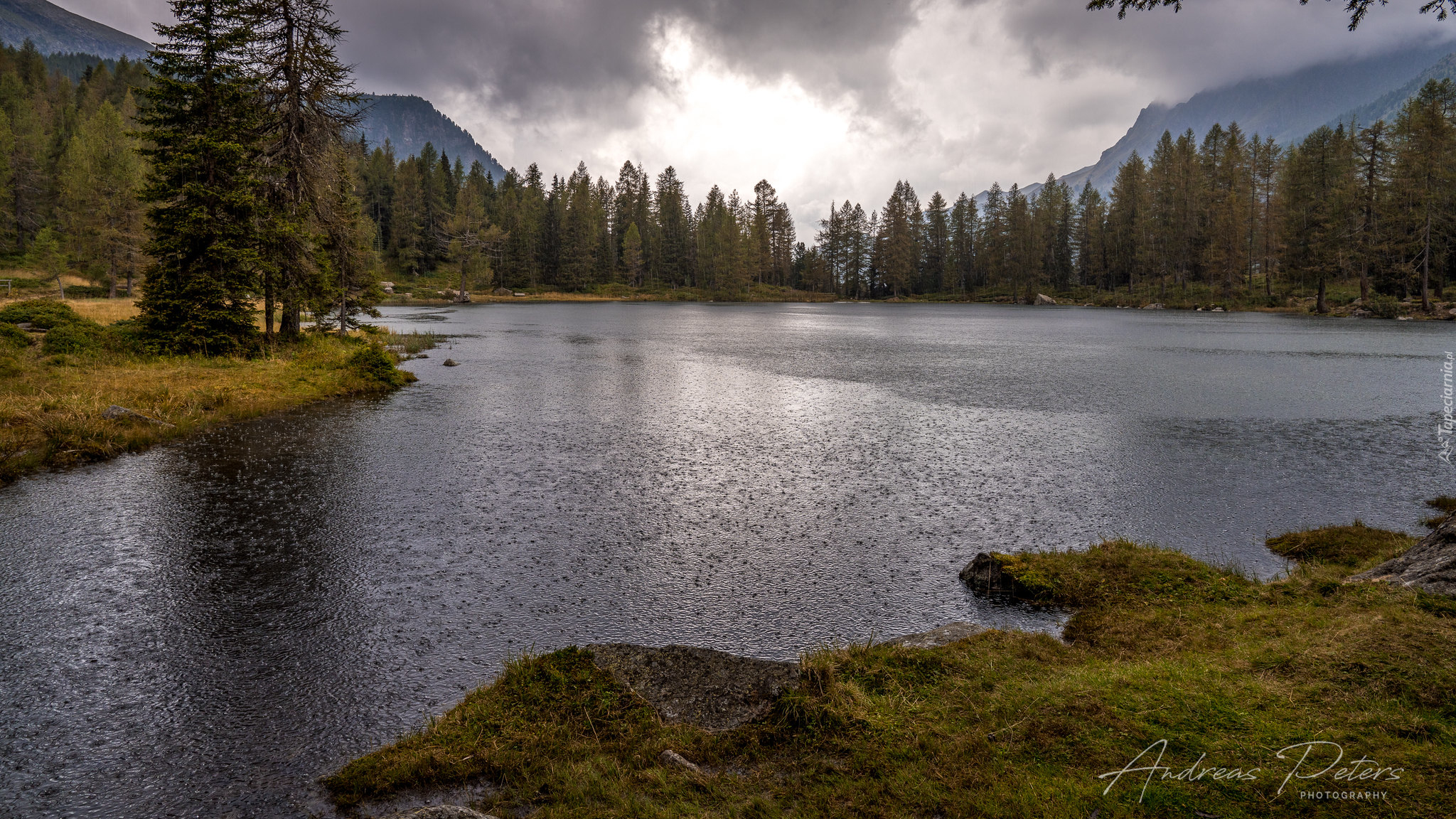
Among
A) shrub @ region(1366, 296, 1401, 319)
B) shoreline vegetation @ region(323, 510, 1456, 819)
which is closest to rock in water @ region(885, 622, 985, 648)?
shoreline vegetation @ region(323, 510, 1456, 819)

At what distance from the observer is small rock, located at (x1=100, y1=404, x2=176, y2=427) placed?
17.3 m

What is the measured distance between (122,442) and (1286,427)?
32.3 meters

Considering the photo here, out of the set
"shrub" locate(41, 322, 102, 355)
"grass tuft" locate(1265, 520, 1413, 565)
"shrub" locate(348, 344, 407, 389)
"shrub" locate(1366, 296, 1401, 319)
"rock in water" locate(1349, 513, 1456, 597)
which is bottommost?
"grass tuft" locate(1265, 520, 1413, 565)

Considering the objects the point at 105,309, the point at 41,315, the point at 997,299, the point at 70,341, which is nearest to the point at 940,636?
the point at 70,341

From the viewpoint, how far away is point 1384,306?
6512 centimetres

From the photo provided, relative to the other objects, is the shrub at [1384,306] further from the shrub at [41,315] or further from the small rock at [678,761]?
the shrub at [41,315]

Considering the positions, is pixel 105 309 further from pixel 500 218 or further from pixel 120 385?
pixel 500 218

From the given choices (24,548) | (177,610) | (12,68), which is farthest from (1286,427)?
(12,68)

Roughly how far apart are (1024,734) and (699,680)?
2972mm

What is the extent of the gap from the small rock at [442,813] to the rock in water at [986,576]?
726cm

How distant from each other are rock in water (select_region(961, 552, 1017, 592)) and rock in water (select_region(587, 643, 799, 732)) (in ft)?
12.9

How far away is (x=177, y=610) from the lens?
8.66m

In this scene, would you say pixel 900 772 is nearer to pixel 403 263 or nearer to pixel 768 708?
pixel 768 708

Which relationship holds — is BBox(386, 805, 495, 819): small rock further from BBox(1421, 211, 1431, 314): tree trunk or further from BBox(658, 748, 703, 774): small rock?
BBox(1421, 211, 1431, 314): tree trunk
